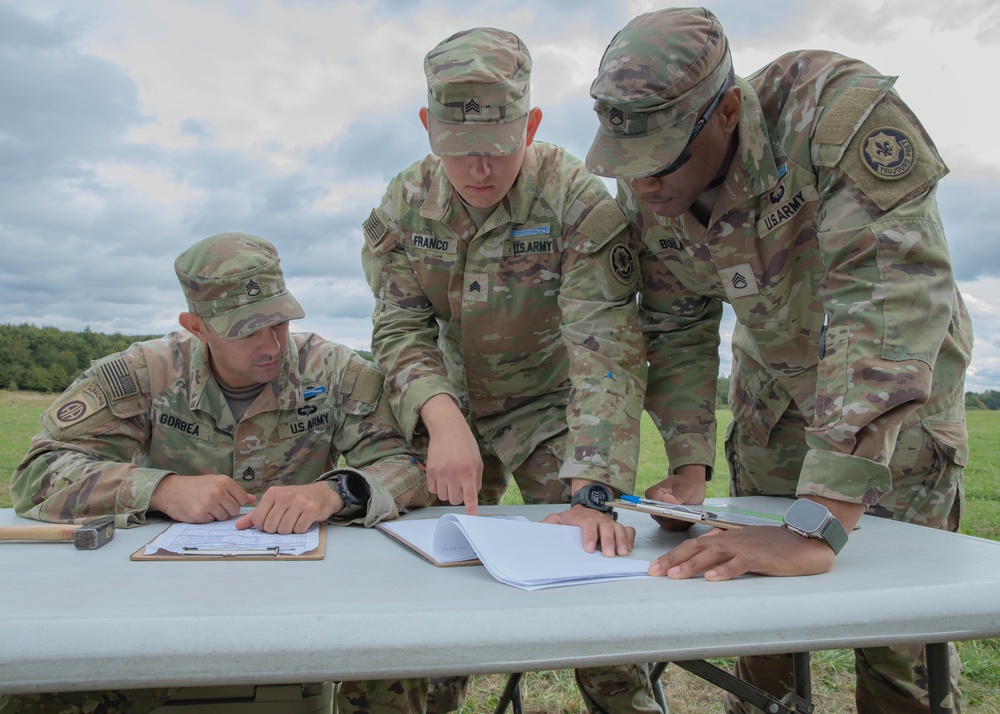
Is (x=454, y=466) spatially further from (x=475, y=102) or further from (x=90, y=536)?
(x=475, y=102)

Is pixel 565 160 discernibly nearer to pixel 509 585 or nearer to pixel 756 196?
pixel 756 196

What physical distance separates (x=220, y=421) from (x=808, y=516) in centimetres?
190

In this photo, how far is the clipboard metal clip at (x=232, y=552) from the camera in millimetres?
1656

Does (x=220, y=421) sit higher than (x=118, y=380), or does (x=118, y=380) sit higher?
(x=118, y=380)

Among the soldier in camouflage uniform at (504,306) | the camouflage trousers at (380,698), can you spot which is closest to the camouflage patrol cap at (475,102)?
the soldier in camouflage uniform at (504,306)

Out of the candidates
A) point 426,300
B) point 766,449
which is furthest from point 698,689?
point 426,300

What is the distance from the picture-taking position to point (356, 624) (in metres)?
1.19

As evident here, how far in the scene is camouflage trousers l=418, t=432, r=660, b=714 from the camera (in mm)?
2311

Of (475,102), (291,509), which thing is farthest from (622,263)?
(291,509)

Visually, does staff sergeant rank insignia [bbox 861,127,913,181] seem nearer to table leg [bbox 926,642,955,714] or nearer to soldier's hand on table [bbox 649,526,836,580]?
soldier's hand on table [bbox 649,526,836,580]

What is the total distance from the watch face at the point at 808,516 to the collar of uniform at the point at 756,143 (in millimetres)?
851

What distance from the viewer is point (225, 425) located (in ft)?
8.66

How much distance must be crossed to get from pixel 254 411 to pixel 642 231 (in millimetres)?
1397

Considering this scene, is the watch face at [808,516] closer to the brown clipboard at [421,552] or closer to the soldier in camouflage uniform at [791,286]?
the soldier in camouflage uniform at [791,286]
